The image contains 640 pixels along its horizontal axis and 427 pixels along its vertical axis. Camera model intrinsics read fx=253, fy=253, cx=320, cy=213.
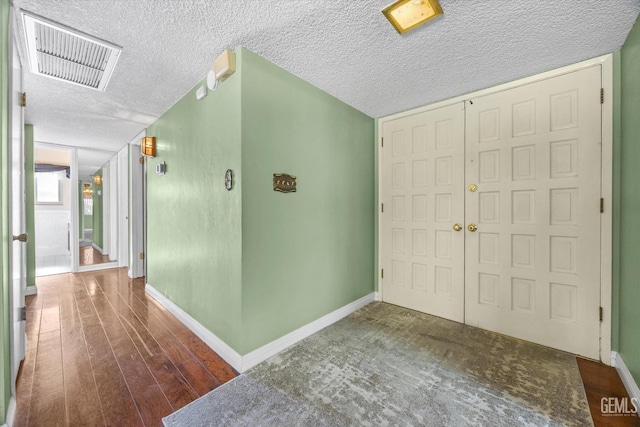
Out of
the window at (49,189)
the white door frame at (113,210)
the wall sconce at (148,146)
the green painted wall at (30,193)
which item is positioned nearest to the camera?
the wall sconce at (148,146)

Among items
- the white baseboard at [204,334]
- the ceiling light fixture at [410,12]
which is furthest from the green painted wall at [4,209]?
the ceiling light fixture at [410,12]

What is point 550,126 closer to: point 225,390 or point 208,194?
point 208,194

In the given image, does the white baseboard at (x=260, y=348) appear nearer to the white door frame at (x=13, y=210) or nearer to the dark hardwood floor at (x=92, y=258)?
the white door frame at (x=13, y=210)

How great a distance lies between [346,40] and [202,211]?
1.84m

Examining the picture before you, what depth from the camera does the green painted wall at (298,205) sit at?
6.35 feet

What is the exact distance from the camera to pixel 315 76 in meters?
2.29

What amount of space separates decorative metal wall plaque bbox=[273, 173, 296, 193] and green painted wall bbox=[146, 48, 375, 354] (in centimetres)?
5

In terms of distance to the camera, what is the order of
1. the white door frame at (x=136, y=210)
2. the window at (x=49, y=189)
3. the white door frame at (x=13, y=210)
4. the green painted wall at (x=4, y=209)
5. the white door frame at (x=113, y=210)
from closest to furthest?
the green painted wall at (x=4, y=209)
the white door frame at (x=13, y=210)
the white door frame at (x=136, y=210)
the white door frame at (x=113, y=210)
the window at (x=49, y=189)

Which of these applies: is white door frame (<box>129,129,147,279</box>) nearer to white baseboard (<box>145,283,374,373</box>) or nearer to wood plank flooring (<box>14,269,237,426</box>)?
wood plank flooring (<box>14,269,237,426</box>)

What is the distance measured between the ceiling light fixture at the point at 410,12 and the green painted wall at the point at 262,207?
0.97 meters

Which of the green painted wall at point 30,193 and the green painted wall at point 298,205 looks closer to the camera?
the green painted wall at point 298,205

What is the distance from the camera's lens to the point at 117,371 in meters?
1.84
